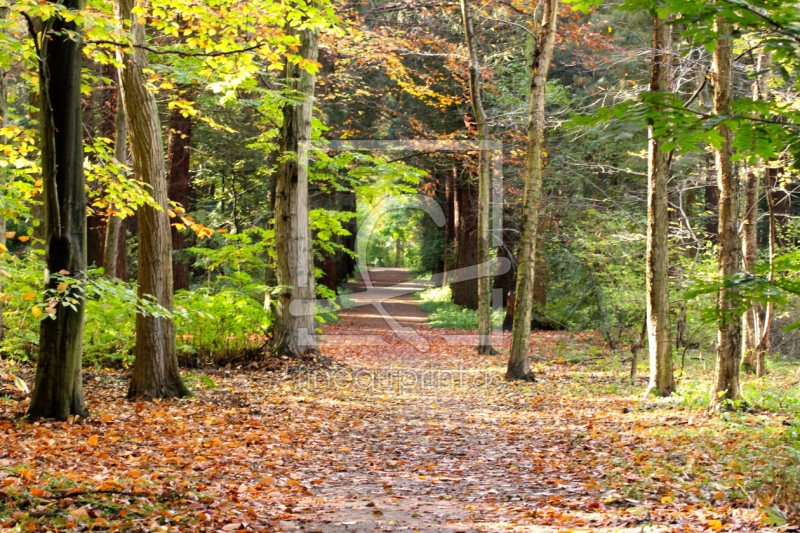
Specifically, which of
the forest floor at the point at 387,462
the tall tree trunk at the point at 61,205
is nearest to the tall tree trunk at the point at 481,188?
the forest floor at the point at 387,462

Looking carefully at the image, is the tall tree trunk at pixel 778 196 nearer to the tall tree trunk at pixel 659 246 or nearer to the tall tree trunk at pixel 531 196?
the tall tree trunk at pixel 659 246

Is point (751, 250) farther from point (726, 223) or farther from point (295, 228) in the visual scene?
point (295, 228)

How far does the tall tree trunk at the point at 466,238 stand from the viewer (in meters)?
26.2

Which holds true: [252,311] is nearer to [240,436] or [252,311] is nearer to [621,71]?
[240,436]

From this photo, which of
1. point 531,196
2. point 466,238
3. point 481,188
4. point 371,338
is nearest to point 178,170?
point 481,188

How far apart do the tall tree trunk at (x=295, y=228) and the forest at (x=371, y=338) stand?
0.20 feet

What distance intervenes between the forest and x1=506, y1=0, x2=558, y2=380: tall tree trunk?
0.19 feet

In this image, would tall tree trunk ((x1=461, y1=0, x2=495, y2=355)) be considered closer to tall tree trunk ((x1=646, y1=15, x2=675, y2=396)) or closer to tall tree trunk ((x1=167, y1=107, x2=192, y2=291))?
tall tree trunk ((x1=646, y1=15, x2=675, y2=396))

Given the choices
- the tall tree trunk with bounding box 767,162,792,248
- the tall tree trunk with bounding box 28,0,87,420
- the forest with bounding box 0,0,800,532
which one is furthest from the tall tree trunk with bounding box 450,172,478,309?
the tall tree trunk with bounding box 28,0,87,420

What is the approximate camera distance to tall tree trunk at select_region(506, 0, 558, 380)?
13102 millimetres

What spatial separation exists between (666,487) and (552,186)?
15861mm

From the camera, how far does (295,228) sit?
1393cm

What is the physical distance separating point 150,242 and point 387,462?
14.9 ft

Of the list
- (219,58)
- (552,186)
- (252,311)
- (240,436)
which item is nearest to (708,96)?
(552,186)
